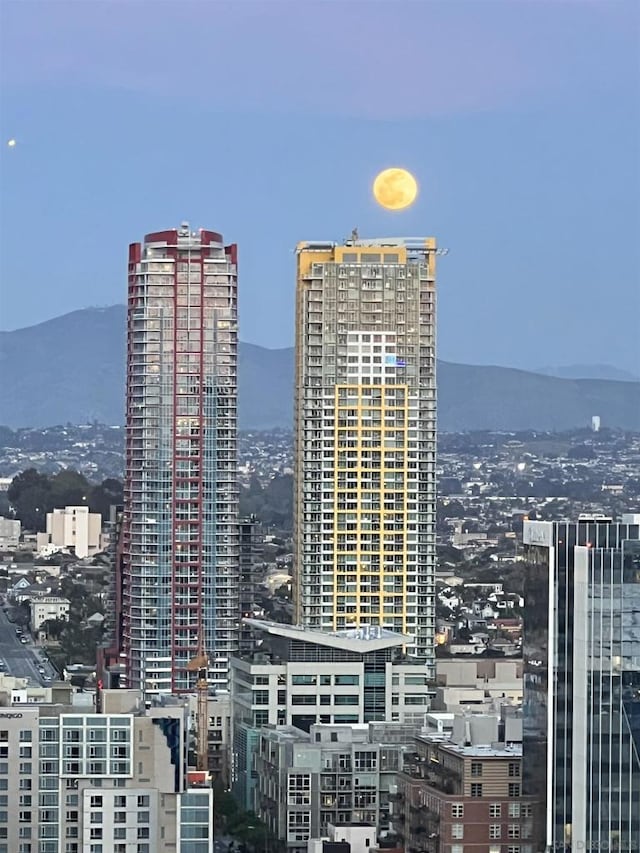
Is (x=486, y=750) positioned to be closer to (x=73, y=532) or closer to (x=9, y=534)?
(x=73, y=532)

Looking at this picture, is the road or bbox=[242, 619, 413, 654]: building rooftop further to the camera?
the road

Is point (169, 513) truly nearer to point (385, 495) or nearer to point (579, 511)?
point (385, 495)

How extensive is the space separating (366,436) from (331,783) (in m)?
14.9

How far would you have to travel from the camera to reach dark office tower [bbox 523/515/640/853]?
26.8m

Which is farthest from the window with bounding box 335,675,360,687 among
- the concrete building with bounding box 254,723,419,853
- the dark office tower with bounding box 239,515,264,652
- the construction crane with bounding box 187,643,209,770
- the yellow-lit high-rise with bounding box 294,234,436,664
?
the dark office tower with bounding box 239,515,264,652

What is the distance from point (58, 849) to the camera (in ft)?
88.9

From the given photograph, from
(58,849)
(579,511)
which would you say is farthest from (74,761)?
(579,511)

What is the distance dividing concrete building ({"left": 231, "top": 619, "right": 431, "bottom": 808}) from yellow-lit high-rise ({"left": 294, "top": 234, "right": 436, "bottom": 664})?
626 cm

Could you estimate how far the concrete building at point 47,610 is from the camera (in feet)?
213

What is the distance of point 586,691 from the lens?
88.7ft

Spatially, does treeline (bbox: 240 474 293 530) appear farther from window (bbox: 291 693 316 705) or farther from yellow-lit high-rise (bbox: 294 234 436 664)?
window (bbox: 291 693 316 705)

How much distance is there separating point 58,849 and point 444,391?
47931 millimetres

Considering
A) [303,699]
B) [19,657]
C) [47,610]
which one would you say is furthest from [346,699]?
[47,610]

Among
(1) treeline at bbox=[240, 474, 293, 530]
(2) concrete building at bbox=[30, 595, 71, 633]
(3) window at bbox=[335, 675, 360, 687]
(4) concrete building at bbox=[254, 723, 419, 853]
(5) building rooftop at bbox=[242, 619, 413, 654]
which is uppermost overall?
(1) treeline at bbox=[240, 474, 293, 530]
